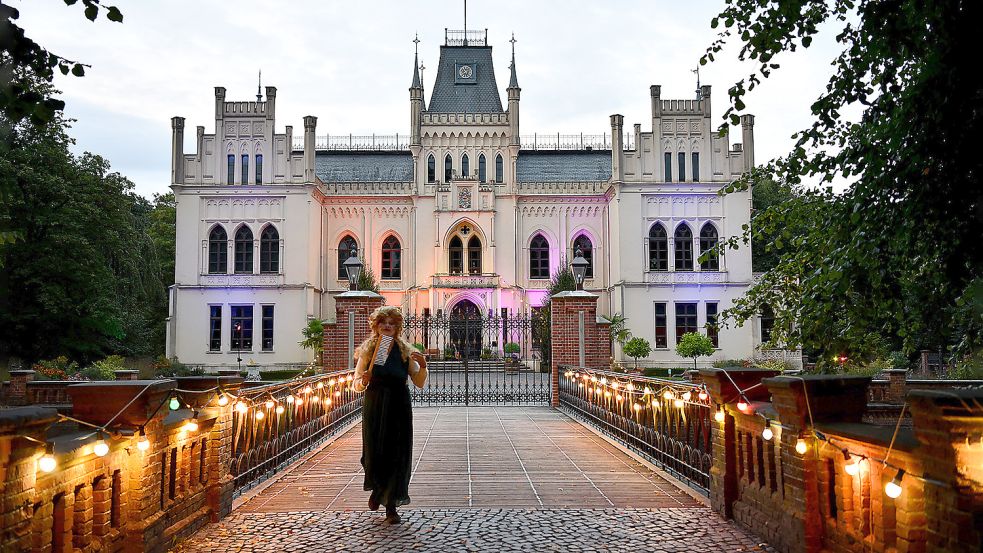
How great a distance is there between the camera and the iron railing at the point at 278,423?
24.2ft

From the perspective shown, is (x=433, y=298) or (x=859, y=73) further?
(x=433, y=298)

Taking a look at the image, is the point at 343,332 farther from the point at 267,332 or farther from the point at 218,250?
the point at 218,250

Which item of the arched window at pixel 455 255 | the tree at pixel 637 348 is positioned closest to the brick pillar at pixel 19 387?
the tree at pixel 637 348

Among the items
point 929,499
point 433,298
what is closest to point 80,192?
point 433,298

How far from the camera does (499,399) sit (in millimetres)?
19172

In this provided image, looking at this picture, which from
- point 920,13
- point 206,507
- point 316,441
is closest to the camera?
point 920,13

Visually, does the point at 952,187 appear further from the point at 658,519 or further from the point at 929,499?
the point at 658,519

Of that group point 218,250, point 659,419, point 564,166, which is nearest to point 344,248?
point 218,250

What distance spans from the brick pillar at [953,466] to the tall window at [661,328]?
32.7 metres

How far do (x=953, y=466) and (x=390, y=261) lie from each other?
119 feet

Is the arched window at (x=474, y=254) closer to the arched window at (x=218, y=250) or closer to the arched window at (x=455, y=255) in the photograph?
the arched window at (x=455, y=255)

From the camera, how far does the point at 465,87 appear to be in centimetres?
4069

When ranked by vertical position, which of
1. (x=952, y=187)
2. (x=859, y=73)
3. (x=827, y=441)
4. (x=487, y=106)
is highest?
(x=487, y=106)

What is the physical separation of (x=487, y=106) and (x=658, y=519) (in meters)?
35.4
